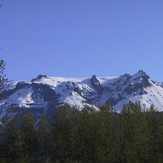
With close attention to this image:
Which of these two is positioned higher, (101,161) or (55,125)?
(55,125)

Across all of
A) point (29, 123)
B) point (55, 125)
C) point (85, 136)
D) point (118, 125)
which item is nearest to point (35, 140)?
point (29, 123)

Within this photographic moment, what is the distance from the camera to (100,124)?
68.4m

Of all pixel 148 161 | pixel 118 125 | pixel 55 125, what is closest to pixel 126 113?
pixel 118 125

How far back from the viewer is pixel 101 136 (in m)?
66.8

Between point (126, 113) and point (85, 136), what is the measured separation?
8.40 m

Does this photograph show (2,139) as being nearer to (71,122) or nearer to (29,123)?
(29,123)

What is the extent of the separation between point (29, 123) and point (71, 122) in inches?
626

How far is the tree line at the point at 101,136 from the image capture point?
6575cm

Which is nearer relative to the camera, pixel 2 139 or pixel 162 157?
pixel 162 157

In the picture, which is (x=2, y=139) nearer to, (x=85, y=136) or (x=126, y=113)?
(x=85, y=136)

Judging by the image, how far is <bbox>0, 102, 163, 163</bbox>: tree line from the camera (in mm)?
65750

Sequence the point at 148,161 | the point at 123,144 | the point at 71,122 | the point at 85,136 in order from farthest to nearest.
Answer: the point at 71,122 < the point at 148,161 < the point at 85,136 < the point at 123,144

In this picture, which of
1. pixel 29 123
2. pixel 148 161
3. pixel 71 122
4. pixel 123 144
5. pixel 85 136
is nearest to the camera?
pixel 123 144

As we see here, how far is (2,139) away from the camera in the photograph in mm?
99812
